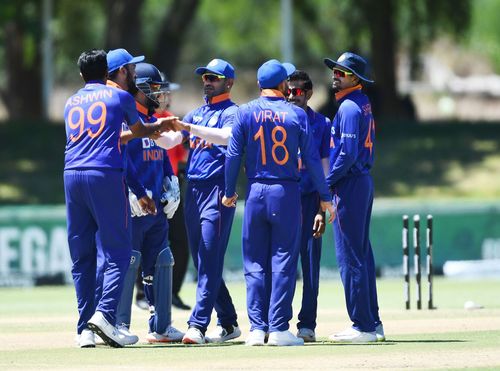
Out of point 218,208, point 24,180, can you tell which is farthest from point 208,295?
point 24,180

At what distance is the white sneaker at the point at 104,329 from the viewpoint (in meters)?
11.2

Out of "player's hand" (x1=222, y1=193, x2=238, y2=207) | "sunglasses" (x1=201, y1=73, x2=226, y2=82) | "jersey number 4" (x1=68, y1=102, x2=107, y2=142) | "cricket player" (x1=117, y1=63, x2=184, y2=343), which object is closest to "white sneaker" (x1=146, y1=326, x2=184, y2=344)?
"cricket player" (x1=117, y1=63, x2=184, y2=343)

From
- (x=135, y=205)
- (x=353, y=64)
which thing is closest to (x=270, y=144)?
(x=353, y=64)

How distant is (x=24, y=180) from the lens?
31.9 m

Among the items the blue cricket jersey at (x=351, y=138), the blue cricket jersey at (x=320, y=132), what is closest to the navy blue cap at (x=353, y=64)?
the blue cricket jersey at (x=351, y=138)

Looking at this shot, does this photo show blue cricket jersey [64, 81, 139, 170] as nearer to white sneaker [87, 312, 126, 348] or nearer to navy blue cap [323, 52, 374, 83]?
white sneaker [87, 312, 126, 348]

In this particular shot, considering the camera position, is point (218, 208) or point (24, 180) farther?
point (24, 180)

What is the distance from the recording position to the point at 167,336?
12.3 m

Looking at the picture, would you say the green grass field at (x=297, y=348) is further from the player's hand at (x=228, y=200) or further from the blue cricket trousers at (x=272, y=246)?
the player's hand at (x=228, y=200)

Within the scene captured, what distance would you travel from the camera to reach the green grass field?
34.1 feet

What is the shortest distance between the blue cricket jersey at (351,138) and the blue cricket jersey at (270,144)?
0.27 m

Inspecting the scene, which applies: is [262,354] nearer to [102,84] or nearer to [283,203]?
[283,203]

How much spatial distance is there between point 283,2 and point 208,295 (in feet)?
85.8

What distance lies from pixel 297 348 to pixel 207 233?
139 centimetres
